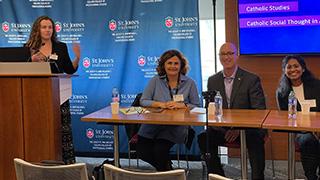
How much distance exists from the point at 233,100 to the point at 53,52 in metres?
1.95

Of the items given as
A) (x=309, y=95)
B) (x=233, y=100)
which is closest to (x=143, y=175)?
(x=233, y=100)

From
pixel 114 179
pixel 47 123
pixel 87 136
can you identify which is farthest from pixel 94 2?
pixel 114 179

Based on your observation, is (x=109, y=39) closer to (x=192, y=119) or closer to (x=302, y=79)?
(x=192, y=119)

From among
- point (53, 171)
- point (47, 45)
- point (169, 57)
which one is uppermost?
point (47, 45)

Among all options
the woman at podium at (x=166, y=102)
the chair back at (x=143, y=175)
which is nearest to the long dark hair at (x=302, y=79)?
the woman at podium at (x=166, y=102)

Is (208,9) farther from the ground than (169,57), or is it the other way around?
(208,9)

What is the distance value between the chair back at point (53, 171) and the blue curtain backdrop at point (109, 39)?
299cm

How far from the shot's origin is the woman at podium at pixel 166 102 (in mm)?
3441

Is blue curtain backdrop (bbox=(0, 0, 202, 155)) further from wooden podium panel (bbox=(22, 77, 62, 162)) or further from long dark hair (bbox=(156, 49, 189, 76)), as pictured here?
wooden podium panel (bbox=(22, 77, 62, 162))

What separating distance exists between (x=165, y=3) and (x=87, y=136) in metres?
2.12

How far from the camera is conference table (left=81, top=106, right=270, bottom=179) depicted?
273 centimetres

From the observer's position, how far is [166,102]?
12.0 ft

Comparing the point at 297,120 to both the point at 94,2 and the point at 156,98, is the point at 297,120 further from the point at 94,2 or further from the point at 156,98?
the point at 94,2

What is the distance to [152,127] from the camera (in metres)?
3.54
